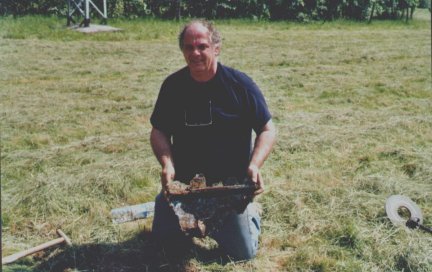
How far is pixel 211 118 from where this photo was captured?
3.02 m

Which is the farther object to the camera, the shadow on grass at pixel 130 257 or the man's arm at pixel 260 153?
the shadow on grass at pixel 130 257

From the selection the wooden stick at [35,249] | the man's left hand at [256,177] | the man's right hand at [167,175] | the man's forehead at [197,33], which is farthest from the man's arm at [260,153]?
the wooden stick at [35,249]

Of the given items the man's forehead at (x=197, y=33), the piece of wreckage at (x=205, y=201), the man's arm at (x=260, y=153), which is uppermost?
the man's forehead at (x=197, y=33)

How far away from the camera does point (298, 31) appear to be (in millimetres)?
17812

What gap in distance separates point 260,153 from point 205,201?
18.4 inches

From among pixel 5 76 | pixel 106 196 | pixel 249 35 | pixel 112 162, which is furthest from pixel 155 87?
pixel 249 35

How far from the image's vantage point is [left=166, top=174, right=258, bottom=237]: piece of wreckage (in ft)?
9.27

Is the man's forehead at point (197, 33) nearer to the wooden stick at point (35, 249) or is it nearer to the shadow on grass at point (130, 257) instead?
the shadow on grass at point (130, 257)

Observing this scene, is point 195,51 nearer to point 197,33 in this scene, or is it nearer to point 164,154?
point 197,33

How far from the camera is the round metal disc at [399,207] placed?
3.60 m

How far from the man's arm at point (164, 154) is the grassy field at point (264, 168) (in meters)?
0.68

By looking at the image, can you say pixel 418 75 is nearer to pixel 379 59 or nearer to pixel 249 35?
pixel 379 59

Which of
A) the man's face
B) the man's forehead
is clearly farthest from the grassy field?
the man's forehead

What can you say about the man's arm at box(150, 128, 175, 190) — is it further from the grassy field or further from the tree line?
the tree line
